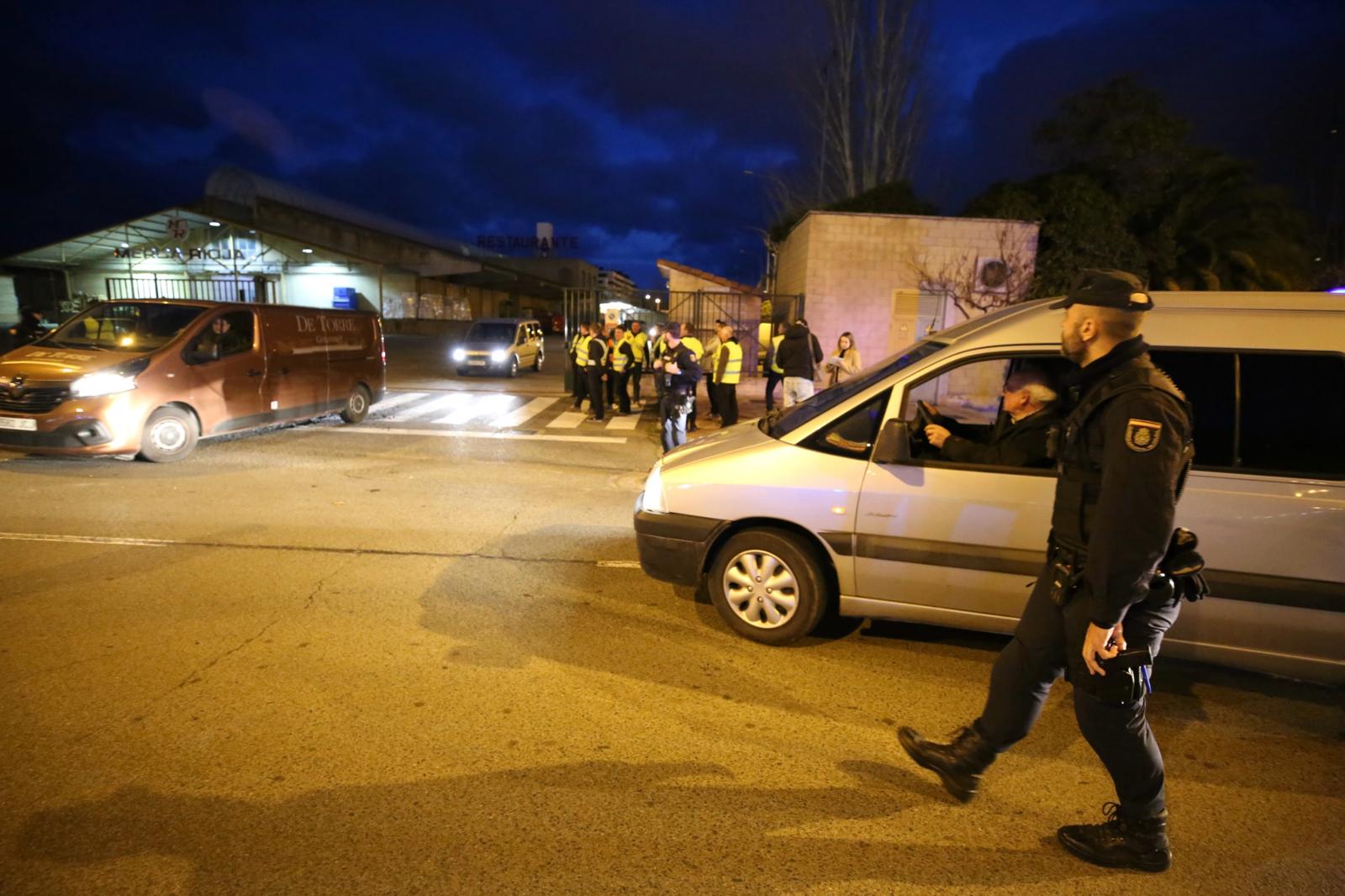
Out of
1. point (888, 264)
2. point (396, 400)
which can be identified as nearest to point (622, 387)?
point (396, 400)

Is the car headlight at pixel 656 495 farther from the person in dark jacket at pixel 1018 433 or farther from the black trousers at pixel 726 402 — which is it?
the black trousers at pixel 726 402

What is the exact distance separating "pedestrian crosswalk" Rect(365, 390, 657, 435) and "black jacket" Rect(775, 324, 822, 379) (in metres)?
2.92

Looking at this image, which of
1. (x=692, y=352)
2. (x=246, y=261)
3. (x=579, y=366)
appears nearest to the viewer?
(x=692, y=352)

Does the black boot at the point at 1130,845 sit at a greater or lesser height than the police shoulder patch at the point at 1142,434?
lesser

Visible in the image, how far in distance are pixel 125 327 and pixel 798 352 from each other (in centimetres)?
839

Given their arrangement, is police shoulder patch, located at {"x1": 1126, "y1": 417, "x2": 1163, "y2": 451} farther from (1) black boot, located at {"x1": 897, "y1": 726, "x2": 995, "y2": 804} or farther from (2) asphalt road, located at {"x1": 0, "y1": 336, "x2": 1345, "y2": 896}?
(2) asphalt road, located at {"x1": 0, "y1": 336, "x2": 1345, "y2": 896}

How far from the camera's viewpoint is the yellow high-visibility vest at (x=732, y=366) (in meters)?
11.1

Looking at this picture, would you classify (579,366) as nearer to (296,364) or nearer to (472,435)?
(472,435)

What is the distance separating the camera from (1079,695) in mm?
2537

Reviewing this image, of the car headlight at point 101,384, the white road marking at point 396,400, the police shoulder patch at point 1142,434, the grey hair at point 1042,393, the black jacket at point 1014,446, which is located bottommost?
the white road marking at point 396,400

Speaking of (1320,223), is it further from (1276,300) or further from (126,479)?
(126,479)

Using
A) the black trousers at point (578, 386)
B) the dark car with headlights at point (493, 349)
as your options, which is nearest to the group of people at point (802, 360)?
the black trousers at point (578, 386)

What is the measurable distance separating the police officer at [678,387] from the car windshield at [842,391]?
13.6 ft

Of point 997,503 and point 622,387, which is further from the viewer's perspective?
point 622,387
